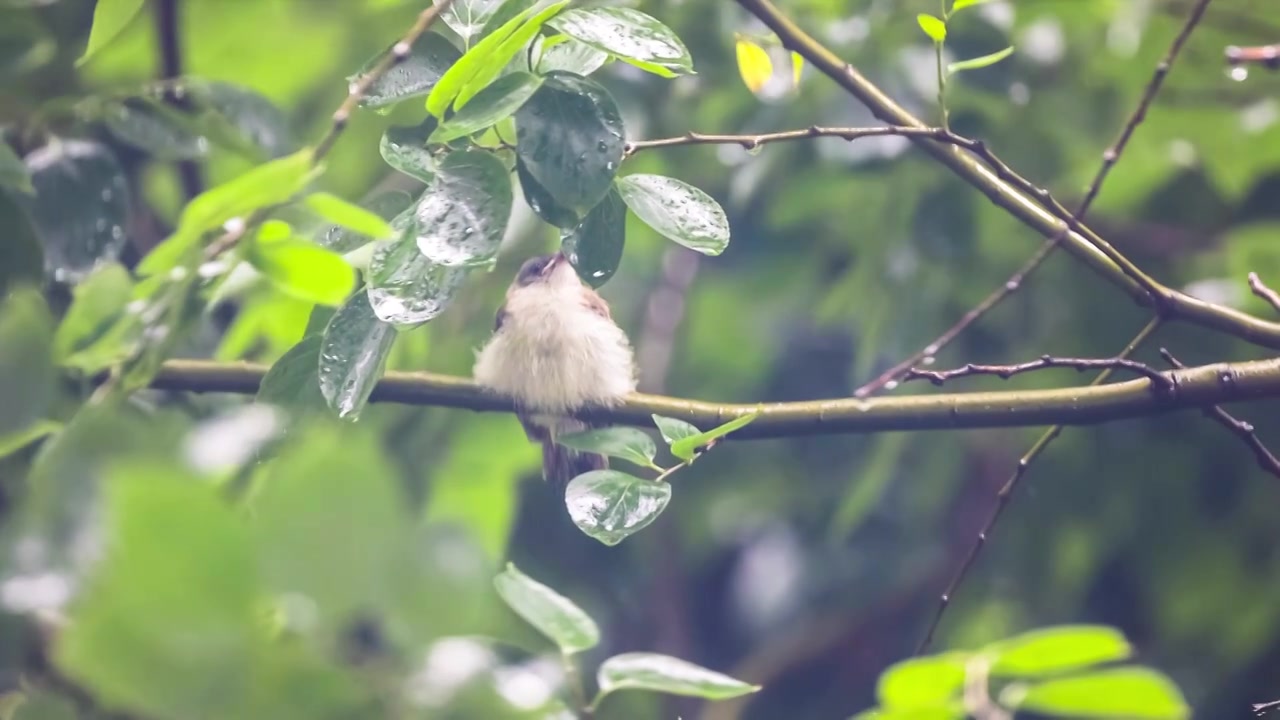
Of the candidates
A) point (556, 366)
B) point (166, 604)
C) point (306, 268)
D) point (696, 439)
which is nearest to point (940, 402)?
point (696, 439)

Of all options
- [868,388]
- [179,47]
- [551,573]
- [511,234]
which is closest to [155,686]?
[868,388]

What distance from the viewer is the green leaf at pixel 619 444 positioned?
1.23 meters

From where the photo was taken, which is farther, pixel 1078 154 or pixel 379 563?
pixel 1078 154

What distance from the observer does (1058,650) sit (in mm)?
727

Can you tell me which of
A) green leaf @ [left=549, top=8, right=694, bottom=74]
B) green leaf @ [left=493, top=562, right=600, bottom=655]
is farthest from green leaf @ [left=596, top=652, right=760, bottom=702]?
green leaf @ [left=549, top=8, right=694, bottom=74]

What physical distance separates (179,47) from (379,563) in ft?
6.29

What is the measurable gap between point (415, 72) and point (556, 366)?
70 cm

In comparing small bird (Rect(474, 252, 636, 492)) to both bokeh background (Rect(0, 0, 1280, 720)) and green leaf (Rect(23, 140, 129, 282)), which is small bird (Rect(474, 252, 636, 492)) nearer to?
bokeh background (Rect(0, 0, 1280, 720))

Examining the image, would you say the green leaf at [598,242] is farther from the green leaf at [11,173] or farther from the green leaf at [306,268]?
the green leaf at [11,173]

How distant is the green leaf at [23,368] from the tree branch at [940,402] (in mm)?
596

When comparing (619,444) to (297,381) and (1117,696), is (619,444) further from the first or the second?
(1117,696)

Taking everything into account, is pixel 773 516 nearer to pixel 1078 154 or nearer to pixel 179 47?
pixel 1078 154

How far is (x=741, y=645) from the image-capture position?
3.46 meters

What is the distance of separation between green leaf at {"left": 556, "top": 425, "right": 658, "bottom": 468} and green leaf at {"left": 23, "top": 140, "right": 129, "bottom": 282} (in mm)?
706
